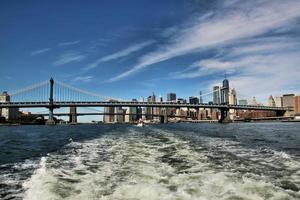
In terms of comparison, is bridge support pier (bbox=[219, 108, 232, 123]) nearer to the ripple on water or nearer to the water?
the water

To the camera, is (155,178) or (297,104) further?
(297,104)

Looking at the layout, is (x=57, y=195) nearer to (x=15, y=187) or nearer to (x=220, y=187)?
(x=15, y=187)

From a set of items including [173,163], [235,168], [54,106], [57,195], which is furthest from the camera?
[54,106]

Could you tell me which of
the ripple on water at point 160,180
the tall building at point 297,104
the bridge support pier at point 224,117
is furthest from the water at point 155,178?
the tall building at point 297,104

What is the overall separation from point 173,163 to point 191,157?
6.94 feet

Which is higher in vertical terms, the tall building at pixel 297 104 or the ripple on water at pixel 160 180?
the tall building at pixel 297 104

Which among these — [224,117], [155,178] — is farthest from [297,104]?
[155,178]

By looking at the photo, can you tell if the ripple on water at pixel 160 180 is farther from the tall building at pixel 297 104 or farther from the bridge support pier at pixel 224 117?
the tall building at pixel 297 104

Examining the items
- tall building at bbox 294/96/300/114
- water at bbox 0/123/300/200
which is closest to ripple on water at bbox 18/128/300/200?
water at bbox 0/123/300/200

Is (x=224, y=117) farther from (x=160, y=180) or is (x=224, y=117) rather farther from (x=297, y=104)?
(x=160, y=180)

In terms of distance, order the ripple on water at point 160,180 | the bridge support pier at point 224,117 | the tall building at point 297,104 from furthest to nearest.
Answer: the tall building at point 297,104, the bridge support pier at point 224,117, the ripple on water at point 160,180

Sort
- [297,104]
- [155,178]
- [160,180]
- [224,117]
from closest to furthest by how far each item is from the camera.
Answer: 1. [160,180]
2. [155,178]
3. [224,117]
4. [297,104]

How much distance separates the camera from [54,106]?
378ft

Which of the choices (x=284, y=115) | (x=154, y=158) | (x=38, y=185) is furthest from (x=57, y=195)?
(x=284, y=115)
